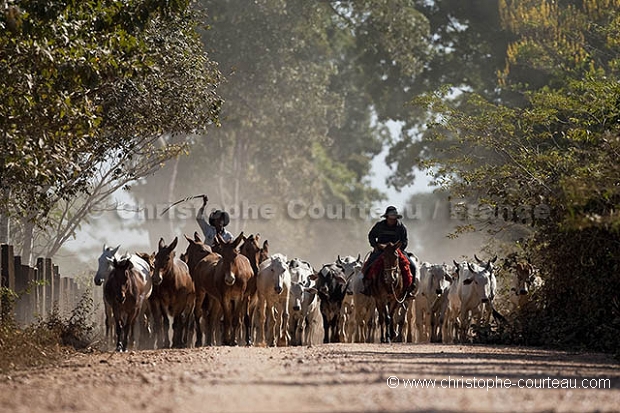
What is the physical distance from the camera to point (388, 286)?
21734 millimetres

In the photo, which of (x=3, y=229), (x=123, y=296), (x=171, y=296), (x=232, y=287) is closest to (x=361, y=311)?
(x=232, y=287)

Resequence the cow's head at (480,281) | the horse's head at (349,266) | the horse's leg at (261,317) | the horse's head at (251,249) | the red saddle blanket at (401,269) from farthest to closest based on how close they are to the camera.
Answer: the horse's head at (349,266) < the cow's head at (480,281) < the horse's head at (251,249) < the red saddle blanket at (401,269) < the horse's leg at (261,317)

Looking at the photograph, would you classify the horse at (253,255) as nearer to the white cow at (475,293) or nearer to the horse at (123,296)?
the horse at (123,296)

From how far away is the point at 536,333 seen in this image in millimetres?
21922

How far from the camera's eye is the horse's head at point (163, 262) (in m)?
20.4

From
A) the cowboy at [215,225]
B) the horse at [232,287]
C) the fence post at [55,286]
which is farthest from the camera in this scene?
the fence post at [55,286]

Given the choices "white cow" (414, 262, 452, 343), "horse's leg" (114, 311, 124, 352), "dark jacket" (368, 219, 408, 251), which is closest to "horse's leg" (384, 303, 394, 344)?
"dark jacket" (368, 219, 408, 251)

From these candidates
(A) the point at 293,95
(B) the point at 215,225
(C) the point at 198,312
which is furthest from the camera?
(A) the point at 293,95

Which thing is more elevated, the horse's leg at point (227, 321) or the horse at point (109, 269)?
the horse at point (109, 269)

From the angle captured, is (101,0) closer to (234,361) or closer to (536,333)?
(234,361)

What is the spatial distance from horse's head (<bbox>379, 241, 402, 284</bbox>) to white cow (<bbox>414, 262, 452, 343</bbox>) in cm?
319

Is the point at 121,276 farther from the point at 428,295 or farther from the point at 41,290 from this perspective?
the point at 428,295

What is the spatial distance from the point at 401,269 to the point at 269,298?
106 inches

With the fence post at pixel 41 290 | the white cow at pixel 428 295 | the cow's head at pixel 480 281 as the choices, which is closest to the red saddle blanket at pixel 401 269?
the cow's head at pixel 480 281
